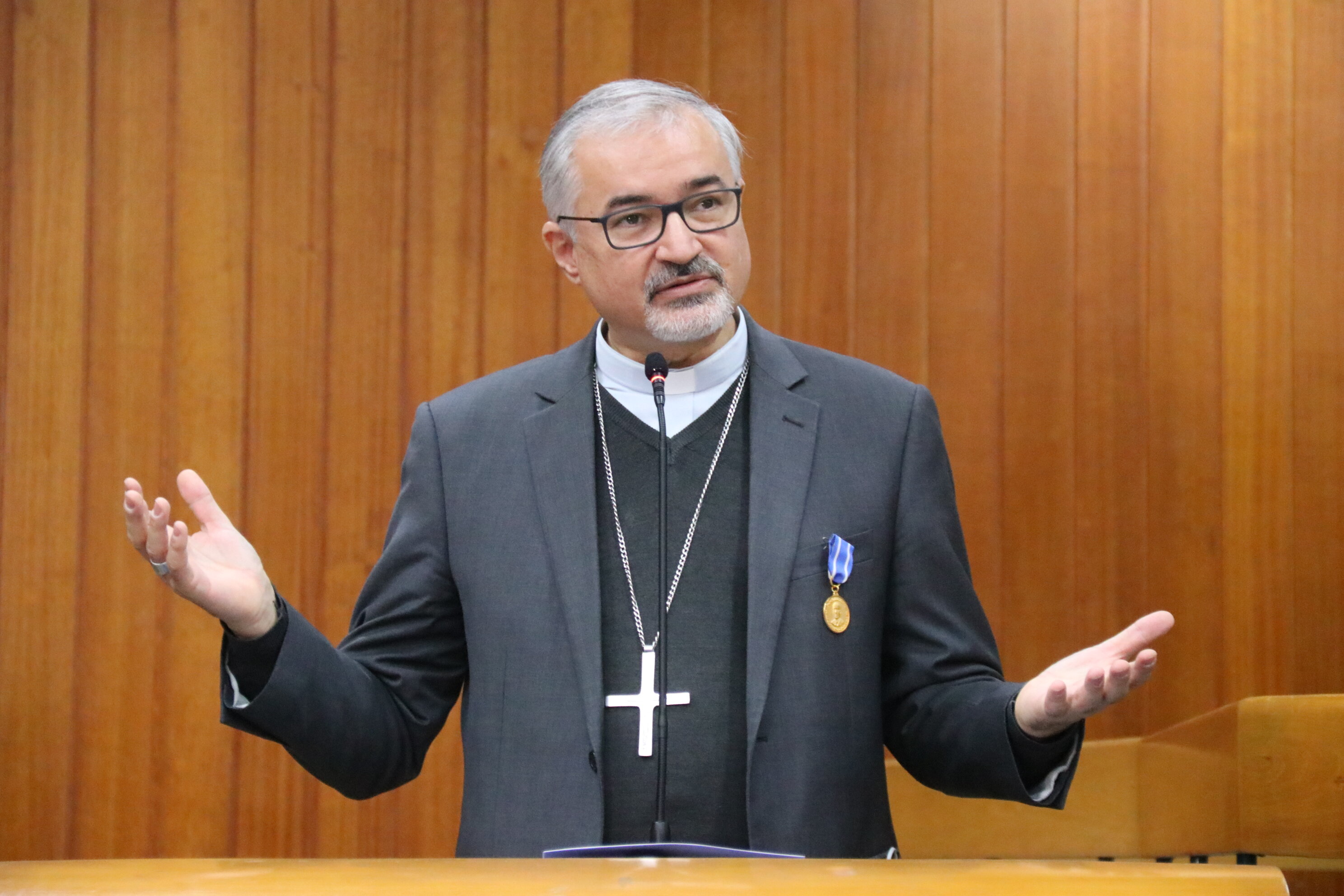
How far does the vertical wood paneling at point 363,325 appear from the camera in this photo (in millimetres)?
3484

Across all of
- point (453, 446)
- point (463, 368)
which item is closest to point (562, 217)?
point (453, 446)

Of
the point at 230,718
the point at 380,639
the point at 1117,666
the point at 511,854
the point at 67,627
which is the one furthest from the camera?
the point at 67,627

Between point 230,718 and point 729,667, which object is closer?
point 230,718

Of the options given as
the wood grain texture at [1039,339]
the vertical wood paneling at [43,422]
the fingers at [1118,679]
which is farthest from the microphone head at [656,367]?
the vertical wood paneling at [43,422]

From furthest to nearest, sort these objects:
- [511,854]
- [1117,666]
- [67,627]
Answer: [67,627] < [511,854] < [1117,666]

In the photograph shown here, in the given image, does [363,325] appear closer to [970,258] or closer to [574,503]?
[970,258]

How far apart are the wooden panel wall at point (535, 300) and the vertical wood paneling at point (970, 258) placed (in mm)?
10

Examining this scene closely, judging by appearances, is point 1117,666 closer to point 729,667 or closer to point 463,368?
point 729,667

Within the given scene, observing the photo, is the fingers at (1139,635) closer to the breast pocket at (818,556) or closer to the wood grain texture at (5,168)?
the breast pocket at (818,556)

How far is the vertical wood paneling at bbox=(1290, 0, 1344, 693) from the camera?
343cm

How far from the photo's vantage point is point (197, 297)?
3.50 meters

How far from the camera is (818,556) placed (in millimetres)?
Result: 2037

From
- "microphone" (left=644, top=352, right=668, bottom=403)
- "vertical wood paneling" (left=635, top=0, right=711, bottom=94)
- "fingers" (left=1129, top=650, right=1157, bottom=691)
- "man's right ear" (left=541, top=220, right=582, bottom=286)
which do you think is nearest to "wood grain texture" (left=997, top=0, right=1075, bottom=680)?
"vertical wood paneling" (left=635, top=0, right=711, bottom=94)

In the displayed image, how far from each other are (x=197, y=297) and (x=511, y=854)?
1991mm
